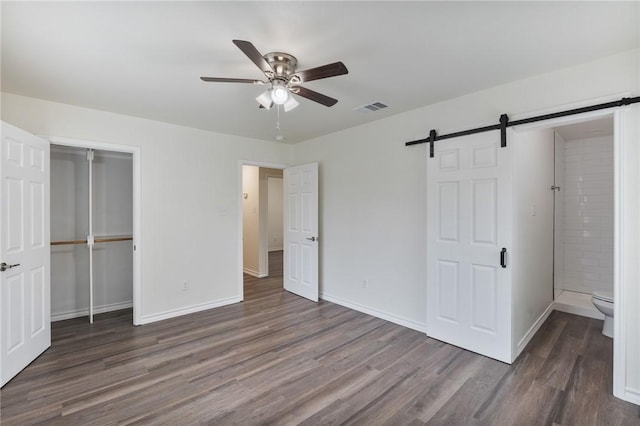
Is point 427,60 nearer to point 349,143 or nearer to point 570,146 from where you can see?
point 349,143

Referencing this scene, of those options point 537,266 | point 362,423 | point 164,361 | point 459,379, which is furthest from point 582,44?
point 164,361

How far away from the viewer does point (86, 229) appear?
407 centimetres

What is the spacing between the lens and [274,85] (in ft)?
7.20

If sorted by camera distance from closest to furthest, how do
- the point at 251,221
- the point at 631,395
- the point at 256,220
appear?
the point at 631,395, the point at 256,220, the point at 251,221

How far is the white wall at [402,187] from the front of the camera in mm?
2213

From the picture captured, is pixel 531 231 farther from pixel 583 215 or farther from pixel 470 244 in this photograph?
pixel 583 215

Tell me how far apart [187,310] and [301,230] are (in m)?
2.02

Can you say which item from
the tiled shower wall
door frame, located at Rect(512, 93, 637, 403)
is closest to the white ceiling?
door frame, located at Rect(512, 93, 637, 403)

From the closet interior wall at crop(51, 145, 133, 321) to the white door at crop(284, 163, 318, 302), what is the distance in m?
2.41

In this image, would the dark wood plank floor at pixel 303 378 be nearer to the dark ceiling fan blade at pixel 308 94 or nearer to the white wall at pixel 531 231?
the white wall at pixel 531 231

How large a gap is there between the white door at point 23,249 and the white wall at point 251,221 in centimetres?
354

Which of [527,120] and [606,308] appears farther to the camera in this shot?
[606,308]

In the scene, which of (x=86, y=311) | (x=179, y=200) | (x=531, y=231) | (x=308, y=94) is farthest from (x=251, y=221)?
(x=531, y=231)

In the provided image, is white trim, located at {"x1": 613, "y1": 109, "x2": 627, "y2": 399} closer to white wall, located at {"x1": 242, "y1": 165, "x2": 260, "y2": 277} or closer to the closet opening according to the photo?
the closet opening
